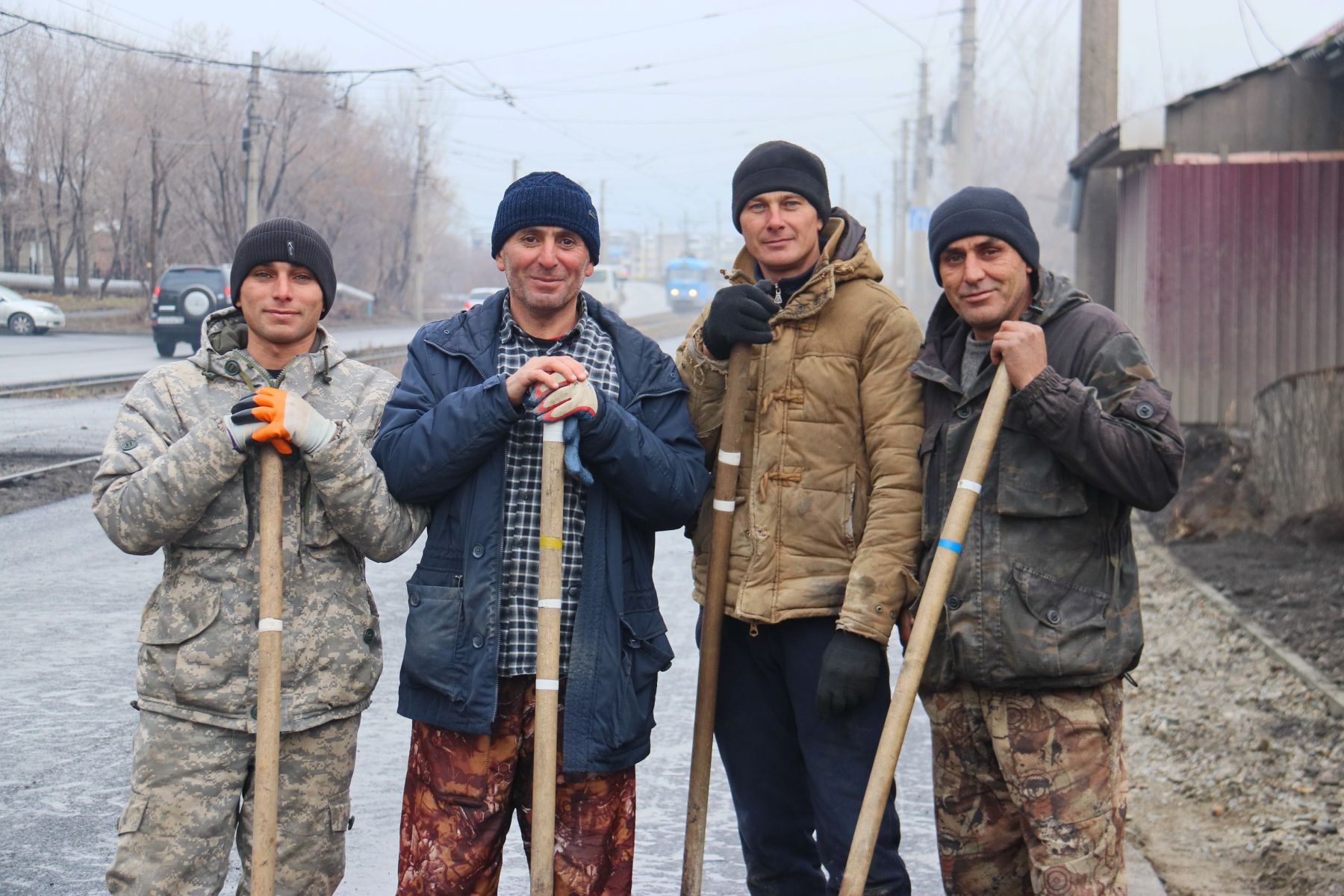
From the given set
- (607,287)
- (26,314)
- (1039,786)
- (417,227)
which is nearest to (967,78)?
(26,314)

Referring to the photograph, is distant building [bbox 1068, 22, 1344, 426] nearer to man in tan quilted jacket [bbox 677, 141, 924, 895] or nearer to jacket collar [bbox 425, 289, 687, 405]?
man in tan quilted jacket [bbox 677, 141, 924, 895]

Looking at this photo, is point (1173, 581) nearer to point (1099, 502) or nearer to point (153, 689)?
point (1099, 502)

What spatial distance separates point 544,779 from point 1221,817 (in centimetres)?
278

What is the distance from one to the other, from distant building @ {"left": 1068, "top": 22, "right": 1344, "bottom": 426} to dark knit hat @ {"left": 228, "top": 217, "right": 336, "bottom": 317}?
28.7 feet

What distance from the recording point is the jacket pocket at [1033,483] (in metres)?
2.88

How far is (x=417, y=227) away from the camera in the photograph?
143 feet

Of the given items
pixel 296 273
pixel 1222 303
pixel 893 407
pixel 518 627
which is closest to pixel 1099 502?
pixel 893 407

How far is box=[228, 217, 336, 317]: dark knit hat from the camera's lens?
3.05m

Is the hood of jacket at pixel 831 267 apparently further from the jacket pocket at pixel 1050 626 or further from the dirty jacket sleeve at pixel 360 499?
the dirty jacket sleeve at pixel 360 499

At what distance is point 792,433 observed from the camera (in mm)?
3184

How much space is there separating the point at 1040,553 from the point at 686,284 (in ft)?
205

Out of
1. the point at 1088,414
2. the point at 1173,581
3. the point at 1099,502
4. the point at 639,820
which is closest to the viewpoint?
the point at 1088,414

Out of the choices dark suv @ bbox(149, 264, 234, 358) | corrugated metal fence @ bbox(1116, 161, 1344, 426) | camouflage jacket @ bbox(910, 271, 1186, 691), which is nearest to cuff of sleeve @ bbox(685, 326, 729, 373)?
camouflage jacket @ bbox(910, 271, 1186, 691)

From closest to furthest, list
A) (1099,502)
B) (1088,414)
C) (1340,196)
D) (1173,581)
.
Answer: (1088,414) < (1099,502) < (1173,581) < (1340,196)
